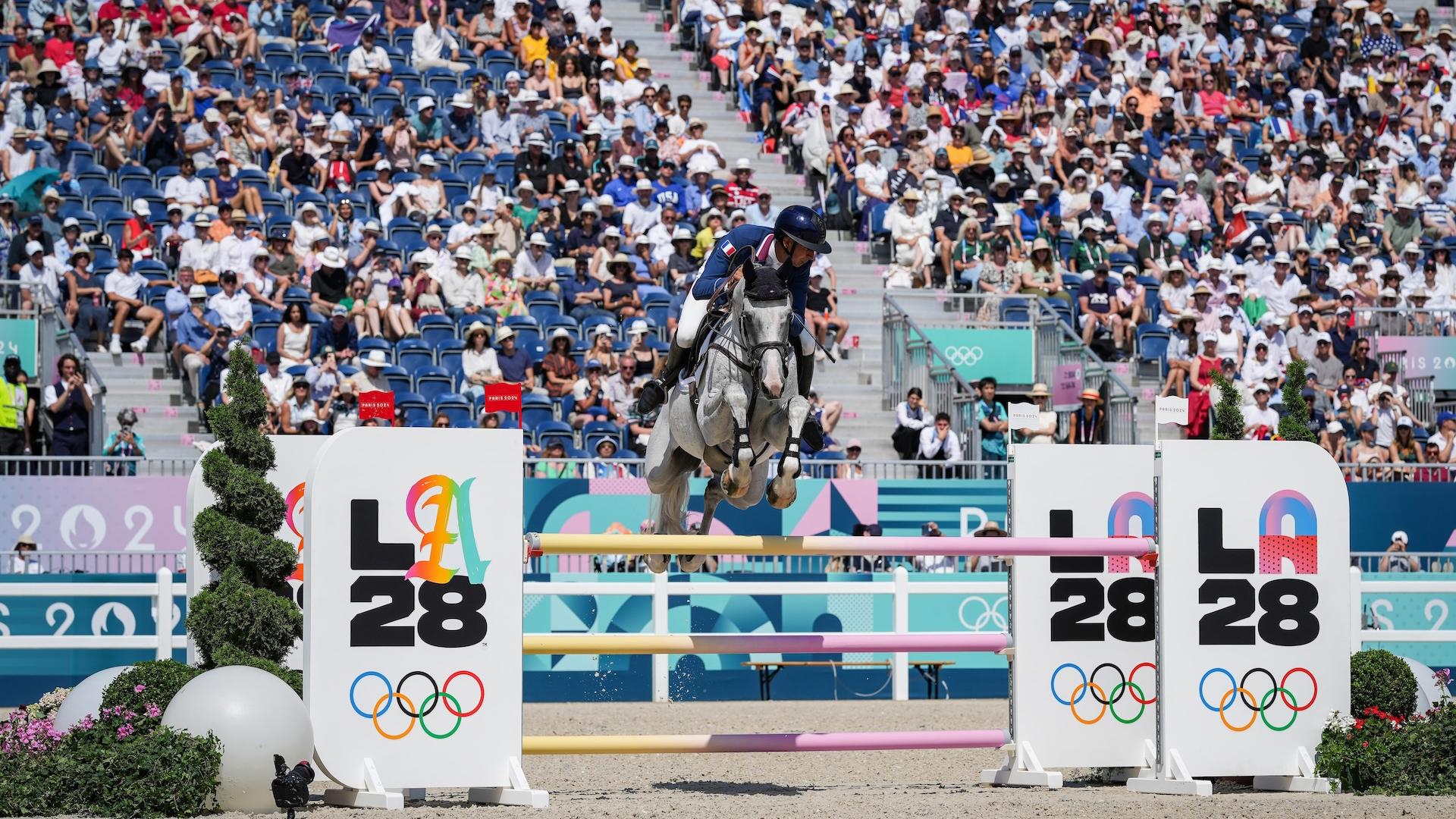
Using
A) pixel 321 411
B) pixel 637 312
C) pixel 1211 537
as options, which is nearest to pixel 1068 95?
pixel 637 312

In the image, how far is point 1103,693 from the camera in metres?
10.7

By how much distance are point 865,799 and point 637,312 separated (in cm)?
1054

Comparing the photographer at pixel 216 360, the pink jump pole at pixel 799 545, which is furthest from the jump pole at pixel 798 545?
the photographer at pixel 216 360

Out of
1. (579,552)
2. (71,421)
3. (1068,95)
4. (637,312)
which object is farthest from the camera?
(1068,95)


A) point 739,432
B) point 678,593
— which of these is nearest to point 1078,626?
point 739,432

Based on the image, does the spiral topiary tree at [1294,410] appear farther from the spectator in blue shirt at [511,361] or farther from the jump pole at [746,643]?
the spectator in blue shirt at [511,361]

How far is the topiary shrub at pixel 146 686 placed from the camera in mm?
10008

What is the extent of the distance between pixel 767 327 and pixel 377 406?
197cm

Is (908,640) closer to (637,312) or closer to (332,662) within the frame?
(332,662)

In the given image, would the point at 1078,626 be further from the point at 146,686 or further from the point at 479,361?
the point at 479,361

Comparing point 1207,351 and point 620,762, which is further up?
Result: point 1207,351

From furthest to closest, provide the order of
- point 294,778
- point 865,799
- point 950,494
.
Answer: point 950,494 < point 865,799 < point 294,778

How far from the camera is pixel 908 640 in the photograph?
31.9ft

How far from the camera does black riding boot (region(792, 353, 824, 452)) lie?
9844 millimetres
